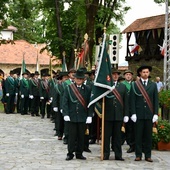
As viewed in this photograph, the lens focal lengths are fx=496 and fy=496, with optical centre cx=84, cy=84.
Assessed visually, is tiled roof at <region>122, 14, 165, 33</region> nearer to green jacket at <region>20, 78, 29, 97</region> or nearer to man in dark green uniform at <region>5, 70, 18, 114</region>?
man in dark green uniform at <region>5, 70, 18, 114</region>

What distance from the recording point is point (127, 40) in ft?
157

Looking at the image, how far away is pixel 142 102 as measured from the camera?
1018 centimetres

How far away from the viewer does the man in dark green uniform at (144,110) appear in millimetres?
10109

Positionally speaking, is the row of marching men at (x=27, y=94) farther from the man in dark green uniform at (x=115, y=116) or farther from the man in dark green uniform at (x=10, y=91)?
the man in dark green uniform at (x=115, y=116)

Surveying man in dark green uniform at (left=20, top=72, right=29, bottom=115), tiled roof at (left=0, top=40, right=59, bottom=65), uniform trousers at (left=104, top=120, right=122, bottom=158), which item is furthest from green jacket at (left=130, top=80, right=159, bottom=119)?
tiled roof at (left=0, top=40, right=59, bottom=65)

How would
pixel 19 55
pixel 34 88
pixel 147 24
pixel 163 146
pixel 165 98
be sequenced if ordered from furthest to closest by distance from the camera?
1. pixel 19 55
2. pixel 147 24
3. pixel 34 88
4. pixel 165 98
5. pixel 163 146

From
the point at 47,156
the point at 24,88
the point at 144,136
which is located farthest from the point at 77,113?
the point at 24,88

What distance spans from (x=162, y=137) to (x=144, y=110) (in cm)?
209

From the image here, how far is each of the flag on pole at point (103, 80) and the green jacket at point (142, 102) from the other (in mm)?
516

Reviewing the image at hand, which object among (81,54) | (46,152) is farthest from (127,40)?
(46,152)

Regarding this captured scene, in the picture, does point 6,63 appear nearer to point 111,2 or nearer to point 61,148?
point 111,2

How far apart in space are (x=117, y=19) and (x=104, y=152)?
22.5m

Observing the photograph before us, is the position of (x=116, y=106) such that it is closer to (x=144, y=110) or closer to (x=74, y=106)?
(x=144, y=110)

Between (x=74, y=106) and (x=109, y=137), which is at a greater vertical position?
(x=74, y=106)
